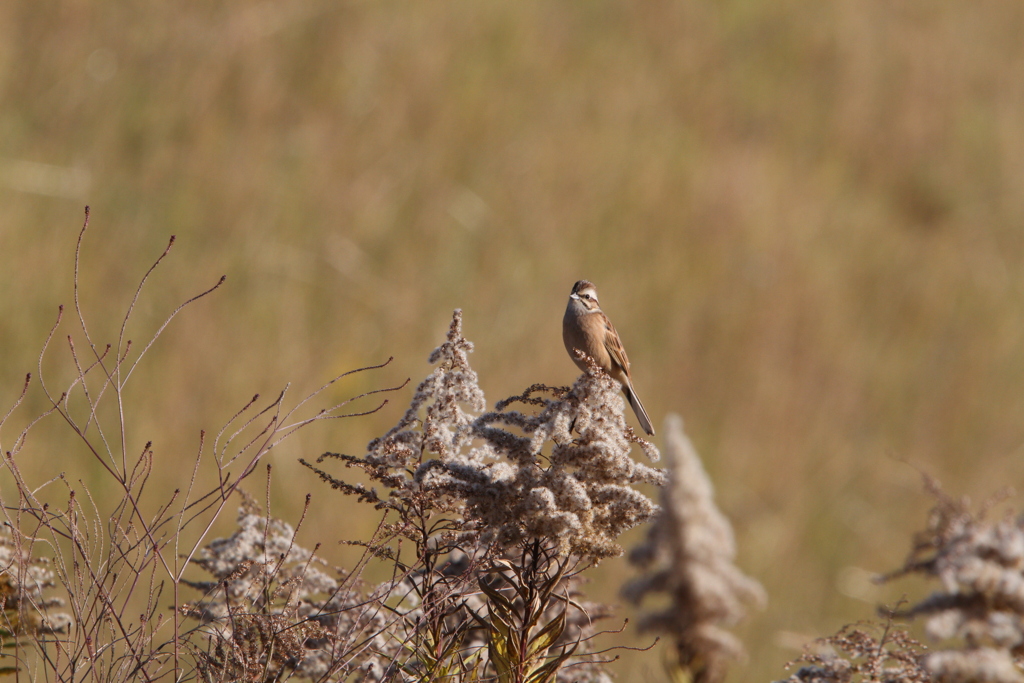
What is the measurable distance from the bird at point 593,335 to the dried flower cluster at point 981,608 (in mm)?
1079

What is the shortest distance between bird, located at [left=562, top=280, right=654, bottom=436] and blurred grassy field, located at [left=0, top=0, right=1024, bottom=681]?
14.2ft

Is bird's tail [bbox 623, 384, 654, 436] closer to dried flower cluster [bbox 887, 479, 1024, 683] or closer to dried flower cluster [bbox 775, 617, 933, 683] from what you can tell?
dried flower cluster [bbox 775, 617, 933, 683]

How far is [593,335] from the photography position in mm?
3125

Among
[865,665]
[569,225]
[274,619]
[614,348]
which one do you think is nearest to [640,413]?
[614,348]

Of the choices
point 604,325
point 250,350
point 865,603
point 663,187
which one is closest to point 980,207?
point 663,187

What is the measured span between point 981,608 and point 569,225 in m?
Answer: 7.73

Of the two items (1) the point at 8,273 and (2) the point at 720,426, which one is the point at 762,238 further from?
(1) the point at 8,273

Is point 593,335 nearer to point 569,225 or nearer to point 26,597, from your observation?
point 26,597

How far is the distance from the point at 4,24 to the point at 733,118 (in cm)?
800

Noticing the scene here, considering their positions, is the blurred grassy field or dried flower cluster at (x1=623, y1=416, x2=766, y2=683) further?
the blurred grassy field

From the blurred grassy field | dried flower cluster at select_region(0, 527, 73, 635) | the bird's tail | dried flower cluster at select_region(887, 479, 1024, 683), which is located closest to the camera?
dried flower cluster at select_region(887, 479, 1024, 683)

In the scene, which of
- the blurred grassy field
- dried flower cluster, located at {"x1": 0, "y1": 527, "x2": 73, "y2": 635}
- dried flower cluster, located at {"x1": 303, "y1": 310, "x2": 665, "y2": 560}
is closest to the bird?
dried flower cluster, located at {"x1": 303, "y1": 310, "x2": 665, "y2": 560}

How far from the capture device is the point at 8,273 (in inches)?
265

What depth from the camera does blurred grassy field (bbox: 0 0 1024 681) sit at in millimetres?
7523
